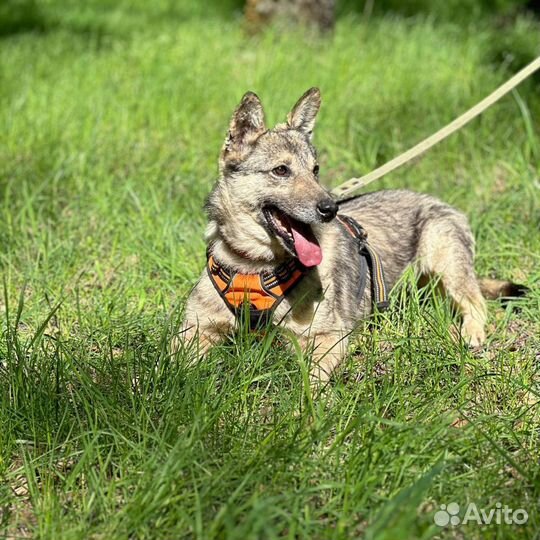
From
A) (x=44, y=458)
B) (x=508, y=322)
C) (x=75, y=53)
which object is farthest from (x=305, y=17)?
(x=44, y=458)

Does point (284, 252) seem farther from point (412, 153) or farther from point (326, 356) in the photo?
point (412, 153)

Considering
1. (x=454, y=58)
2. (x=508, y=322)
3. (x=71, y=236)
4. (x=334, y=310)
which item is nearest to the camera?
(x=334, y=310)

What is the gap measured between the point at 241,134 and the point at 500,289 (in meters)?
1.75

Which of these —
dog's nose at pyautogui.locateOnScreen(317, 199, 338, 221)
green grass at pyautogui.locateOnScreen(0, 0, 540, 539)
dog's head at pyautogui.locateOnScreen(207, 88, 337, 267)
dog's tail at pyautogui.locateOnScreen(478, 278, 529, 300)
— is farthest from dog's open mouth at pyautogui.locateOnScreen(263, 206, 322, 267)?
dog's tail at pyautogui.locateOnScreen(478, 278, 529, 300)

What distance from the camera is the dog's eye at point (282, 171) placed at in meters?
4.19

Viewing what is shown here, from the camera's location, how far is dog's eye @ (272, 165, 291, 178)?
4.19 m

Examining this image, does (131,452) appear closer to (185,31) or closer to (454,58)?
(454,58)

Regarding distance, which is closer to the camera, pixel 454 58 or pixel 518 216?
pixel 518 216

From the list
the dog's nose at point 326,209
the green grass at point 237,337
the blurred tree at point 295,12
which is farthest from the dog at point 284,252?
the blurred tree at point 295,12

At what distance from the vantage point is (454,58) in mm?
8188

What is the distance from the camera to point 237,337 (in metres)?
4.07

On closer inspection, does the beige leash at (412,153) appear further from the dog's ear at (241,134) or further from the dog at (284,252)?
the dog's ear at (241,134)

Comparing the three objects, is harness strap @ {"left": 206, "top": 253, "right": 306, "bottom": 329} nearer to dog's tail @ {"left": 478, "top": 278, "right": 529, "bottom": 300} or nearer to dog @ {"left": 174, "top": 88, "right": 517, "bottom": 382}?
dog @ {"left": 174, "top": 88, "right": 517, "bottom": 382}

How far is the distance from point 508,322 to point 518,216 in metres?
1.33
